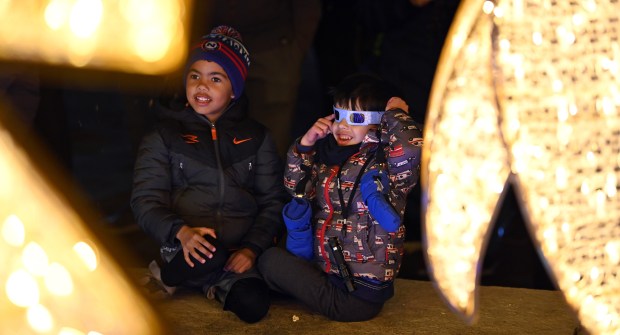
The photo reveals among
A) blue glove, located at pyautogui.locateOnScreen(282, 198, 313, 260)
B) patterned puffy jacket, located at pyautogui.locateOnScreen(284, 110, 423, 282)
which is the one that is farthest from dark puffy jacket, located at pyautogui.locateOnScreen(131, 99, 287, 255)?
patterned puffy jacket, located at pyautogui.locateOnScreen(284, 110, 423, 282)

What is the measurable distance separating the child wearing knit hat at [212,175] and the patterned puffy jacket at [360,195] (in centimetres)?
22

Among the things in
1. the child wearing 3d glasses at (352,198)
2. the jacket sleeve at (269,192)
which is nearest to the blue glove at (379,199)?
the child wearing 3d glasses at (352,198)

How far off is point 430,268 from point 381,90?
711mm

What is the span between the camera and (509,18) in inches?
66.2

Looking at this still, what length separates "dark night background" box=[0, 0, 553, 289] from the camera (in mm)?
3199

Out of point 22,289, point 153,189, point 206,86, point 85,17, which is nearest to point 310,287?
point 153,189

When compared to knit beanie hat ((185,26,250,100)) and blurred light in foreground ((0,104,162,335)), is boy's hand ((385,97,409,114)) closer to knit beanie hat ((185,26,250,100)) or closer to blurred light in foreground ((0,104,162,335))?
knit beanie hat ((185,26,250,100))

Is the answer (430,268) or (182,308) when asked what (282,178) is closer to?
(182,308)

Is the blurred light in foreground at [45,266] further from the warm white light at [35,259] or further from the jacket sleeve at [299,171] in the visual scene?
the jacket sleeve at [299,171]

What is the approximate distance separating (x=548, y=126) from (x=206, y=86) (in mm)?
1249

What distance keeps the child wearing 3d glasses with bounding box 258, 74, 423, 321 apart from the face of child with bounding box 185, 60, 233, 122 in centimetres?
32

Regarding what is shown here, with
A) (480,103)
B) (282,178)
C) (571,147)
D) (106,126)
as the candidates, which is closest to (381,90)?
(282,178)

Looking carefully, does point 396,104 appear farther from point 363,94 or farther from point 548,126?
point 548,126

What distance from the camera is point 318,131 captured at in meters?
2.47
